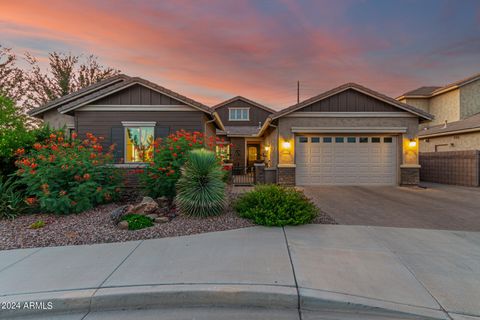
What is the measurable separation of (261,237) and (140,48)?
11.9 m

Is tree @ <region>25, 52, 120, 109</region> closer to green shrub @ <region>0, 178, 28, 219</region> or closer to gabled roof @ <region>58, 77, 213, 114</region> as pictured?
gabled roof @ <region>58, 77, 213, 114</region>

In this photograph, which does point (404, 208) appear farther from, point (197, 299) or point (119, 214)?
point (119, 214)

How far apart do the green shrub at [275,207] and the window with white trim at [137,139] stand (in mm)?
6467

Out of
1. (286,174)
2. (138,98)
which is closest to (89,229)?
(138,98)

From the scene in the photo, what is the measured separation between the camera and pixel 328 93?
39.0ft

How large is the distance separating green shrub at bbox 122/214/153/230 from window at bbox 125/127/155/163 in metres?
5.53

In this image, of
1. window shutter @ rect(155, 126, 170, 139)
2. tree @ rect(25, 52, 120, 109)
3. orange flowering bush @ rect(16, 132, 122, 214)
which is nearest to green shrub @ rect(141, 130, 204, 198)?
orange flowering bush @ rect(16, 132, 122, 214)

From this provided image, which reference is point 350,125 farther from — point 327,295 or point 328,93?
point 327,295

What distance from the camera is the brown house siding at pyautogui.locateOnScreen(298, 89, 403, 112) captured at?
11938 mm

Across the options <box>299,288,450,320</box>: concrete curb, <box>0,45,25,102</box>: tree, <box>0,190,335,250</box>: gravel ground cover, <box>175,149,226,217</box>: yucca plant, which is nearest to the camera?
<box>299,288,450,320</box>: concrete curb

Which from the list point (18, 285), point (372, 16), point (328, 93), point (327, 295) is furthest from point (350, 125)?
point (18, 285)

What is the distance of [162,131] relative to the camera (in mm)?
10906

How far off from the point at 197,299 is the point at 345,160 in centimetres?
1130

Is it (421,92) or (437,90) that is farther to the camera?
(421,92)
